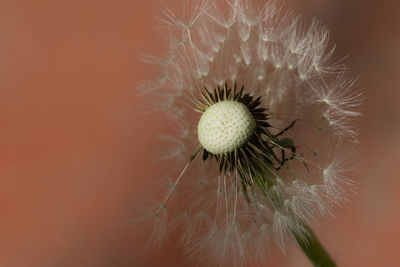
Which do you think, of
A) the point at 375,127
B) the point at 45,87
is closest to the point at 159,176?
the point at 45,87

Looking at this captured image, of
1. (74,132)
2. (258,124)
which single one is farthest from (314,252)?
(74,132)

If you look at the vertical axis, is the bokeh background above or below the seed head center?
below

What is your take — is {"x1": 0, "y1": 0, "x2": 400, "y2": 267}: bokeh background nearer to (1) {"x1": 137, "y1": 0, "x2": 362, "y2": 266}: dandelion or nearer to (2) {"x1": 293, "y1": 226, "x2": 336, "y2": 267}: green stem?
(1) {"x1": 137, "y1": 0, "x2": 362, "y2": 266}: dandelion

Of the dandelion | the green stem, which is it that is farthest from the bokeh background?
the green stem

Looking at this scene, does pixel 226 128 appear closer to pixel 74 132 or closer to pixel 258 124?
pixel 258 124

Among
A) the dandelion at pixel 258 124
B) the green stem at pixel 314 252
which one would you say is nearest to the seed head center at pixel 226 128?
the dandelion at pixel 258 124

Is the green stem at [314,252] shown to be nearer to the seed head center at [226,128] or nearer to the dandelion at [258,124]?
the dandelion at [258,124]

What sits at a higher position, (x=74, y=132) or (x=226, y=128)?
(x=226, y=128)
